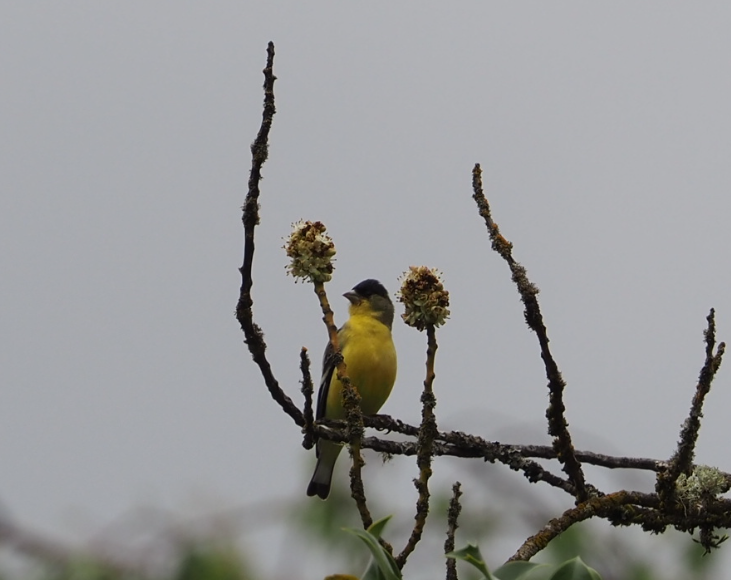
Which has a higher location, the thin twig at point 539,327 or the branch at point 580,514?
the thin twig at point 539,327

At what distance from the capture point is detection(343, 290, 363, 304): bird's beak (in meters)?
8.67

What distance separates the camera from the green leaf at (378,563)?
1.58m

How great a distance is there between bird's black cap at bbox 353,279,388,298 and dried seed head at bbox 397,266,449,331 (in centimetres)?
642

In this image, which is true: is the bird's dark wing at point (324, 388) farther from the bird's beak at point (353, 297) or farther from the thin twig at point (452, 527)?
the thin twig at point (452, 527)

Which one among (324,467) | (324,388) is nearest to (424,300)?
(324,388)

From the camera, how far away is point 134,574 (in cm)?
434

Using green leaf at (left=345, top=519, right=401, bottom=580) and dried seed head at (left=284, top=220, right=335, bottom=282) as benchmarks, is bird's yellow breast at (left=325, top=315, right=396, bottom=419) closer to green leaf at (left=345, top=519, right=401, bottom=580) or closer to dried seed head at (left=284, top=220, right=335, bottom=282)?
dried seed head at (left=284, top=220, right=335, bottom=282)

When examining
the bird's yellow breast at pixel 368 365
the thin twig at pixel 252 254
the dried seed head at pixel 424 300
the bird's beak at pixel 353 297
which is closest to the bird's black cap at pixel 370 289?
the bird's beak at pixel 353 297

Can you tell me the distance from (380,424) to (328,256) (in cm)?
298

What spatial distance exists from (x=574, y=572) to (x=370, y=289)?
722cm

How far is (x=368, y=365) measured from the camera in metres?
7.75

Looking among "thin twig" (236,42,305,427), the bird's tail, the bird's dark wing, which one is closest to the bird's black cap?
the bird's dark wing

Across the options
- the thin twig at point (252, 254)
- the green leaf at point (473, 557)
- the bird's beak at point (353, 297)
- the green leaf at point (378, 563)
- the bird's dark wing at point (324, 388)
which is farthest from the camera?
the bird's beak at point (353, 297)

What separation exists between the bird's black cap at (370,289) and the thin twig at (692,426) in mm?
5969
